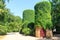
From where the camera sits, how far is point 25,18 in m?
33.2

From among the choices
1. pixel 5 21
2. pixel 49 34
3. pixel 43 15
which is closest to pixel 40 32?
pixel 49 34

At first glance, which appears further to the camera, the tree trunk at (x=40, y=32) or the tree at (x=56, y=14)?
the tree at (x=56, y=14)

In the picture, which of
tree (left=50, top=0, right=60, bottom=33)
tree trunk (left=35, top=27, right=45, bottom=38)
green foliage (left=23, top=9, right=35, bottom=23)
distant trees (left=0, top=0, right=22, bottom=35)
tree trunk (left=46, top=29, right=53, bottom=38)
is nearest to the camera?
tree trunk (left=46, top=29, right=53, bottom=38)

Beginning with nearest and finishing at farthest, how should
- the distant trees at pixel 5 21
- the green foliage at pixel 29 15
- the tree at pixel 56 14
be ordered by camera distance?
the distant trees at pixel 5 21
the tree at pixel 56 14
the green foliage at pixel 29 15

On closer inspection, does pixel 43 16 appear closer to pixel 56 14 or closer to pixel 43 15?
pixel 43 15

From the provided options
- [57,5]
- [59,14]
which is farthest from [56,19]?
[57,5]

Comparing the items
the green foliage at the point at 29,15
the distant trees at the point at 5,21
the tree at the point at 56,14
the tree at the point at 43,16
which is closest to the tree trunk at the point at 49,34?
the tree at the point at 43,16

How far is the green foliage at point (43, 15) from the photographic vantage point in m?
22.3

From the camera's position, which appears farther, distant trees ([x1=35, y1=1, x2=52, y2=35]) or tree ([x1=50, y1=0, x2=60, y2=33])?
tree ([x1=50, y1=0, x2=60, y2=33])

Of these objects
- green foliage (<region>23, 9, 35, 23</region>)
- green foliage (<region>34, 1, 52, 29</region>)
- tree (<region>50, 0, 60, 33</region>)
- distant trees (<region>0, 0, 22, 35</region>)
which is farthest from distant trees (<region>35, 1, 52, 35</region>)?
green foliage (<region>23, 9, 35, 23</region>)

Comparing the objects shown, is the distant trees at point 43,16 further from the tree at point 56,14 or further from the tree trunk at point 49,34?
the tree at point 56,14

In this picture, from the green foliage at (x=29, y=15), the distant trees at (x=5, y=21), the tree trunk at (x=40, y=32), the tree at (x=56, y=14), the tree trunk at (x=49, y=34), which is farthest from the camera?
the green foliage at (x=29, y=15)

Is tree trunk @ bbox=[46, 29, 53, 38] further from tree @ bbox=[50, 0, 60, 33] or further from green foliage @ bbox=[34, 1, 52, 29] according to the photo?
tree @ bbox=[50, 0, 60, 33]

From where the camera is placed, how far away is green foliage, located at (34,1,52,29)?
22.3 meters
